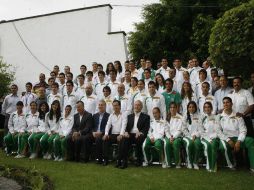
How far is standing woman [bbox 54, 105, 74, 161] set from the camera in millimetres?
9327

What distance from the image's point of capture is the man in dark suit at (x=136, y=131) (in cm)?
850

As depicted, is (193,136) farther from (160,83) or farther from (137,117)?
(160,83)

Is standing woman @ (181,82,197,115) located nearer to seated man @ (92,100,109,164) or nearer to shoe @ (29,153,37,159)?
seated man @ (92,100,109,164)

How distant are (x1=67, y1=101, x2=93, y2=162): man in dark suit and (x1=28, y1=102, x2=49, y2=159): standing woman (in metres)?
1.02

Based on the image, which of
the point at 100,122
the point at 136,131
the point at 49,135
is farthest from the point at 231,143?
the point at 49,135

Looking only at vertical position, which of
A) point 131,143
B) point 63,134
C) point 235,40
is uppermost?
point 235,40

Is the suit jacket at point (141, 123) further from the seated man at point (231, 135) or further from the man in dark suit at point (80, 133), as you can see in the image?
the seated man at point (231, 135)

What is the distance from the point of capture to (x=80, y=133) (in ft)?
30.6

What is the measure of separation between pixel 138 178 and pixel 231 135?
7.97 ft

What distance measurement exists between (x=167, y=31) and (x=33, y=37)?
6.90 metres

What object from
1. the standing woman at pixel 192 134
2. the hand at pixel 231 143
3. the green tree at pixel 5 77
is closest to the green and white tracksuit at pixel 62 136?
the standing woman at pixel 192 134

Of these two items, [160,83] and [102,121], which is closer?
[102,121]

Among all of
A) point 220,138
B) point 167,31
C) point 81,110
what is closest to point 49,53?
point 167,31

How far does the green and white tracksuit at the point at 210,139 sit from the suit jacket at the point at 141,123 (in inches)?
53.3
